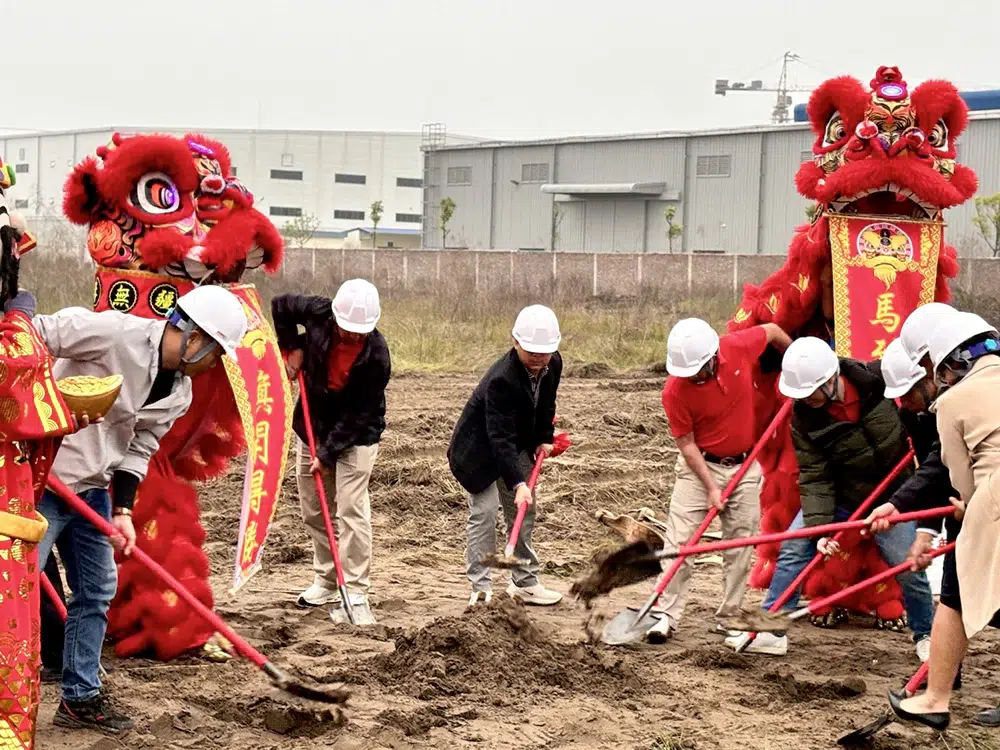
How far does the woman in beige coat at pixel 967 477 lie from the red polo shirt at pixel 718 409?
1.89 metres

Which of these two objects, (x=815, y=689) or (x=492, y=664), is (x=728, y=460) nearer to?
(x=815, y=689)

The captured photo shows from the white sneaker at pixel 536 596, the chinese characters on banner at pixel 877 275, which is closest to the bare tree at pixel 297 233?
the white sneaker at pixel 536 596

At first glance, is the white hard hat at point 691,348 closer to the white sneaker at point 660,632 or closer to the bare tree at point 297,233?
the white sneaker at point 660,632

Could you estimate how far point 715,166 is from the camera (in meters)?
42.6

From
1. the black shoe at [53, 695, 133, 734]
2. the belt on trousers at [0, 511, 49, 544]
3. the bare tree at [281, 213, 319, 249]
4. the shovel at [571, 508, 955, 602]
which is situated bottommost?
the black shoe at [53, 695, 133, 734]

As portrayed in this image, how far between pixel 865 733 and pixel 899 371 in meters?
1.56

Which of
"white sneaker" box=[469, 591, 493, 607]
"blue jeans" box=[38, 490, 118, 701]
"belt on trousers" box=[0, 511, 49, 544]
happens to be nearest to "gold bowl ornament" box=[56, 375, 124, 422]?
"belt on trousers" box=[0, 511, 49, 544]

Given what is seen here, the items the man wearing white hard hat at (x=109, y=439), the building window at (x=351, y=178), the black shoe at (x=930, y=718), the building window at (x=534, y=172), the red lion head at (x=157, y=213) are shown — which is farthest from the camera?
the building window at (x=351, y=178)

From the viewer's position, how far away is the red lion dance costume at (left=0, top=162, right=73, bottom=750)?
4293 mm

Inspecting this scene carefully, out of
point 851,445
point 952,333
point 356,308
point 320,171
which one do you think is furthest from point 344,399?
point 320,171

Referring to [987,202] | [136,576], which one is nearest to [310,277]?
[987,202]

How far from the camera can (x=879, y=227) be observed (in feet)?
26.9

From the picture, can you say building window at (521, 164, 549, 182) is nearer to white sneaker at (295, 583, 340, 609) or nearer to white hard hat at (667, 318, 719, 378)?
white sneaker at (295, 583, 340, 609)

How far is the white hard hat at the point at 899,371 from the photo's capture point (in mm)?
6192
